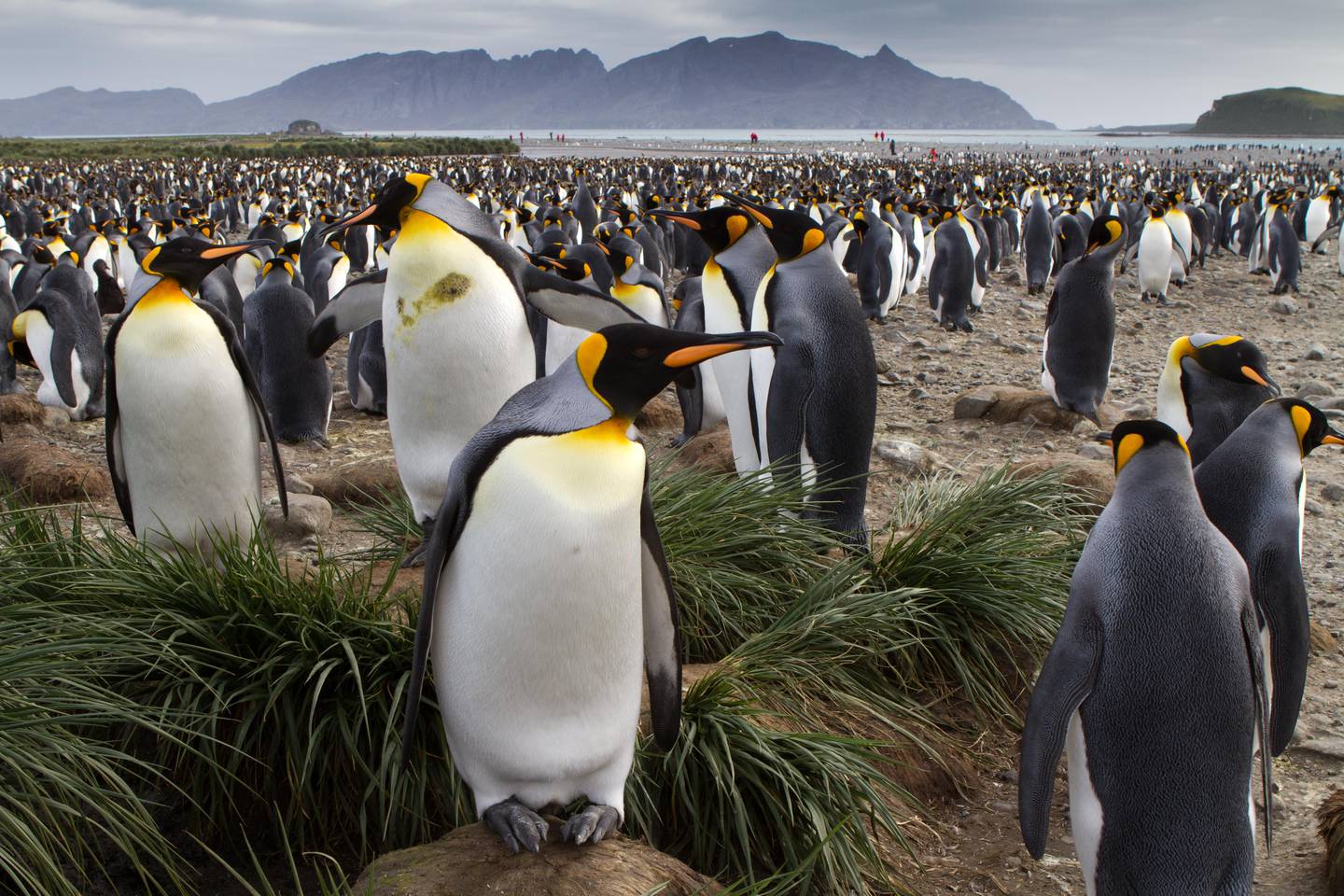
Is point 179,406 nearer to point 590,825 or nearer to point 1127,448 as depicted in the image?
A: point 590,825

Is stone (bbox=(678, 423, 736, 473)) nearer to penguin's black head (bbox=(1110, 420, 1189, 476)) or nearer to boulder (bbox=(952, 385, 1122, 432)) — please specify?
boulder (bbox=(952, 385, 1122, 432))

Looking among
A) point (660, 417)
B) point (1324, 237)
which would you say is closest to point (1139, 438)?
point (660, 417)

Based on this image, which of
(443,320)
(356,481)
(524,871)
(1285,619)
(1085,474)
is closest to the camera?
(524,871)

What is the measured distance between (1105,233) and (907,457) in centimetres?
243

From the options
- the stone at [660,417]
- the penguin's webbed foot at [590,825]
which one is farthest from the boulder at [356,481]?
the penguin's webbed foot at [590,825]

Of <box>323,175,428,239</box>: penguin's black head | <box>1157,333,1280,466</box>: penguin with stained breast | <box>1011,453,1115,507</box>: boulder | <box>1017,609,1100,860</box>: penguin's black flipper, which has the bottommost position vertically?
<box>1011,453,1115,507</box>: boulder

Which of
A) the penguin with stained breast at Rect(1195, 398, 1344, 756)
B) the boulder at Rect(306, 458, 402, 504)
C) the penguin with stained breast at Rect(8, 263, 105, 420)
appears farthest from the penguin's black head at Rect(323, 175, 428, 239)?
the penguin with stained breast at Rect(8, 263, 105, 420)

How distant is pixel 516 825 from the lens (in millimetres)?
2246

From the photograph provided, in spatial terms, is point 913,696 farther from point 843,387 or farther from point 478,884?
point 478,884

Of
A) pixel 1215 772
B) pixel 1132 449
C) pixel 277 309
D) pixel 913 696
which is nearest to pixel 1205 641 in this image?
pixel 1215 772

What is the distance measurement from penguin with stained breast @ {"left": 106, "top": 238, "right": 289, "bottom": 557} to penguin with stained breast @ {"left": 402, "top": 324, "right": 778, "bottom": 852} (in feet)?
5.61

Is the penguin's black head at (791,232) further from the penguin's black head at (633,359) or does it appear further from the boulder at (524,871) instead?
the boulder at (524,871)

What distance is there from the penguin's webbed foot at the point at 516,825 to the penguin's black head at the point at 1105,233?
613 centimetres

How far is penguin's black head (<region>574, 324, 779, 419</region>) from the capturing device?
2.19 m
